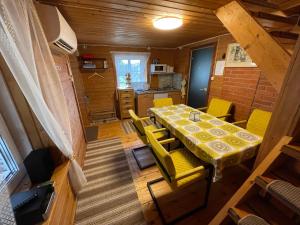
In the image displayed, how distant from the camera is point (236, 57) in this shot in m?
2.54

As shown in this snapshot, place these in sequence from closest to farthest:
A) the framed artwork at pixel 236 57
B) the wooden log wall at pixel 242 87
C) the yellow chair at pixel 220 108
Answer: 1. the wooden log wall at pixel 242 87
2. the framed artwork at pixel 236 57
3. the yellow chair at pixel 220 108

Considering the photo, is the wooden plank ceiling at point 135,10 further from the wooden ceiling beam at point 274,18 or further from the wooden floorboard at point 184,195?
the wooden floorboard at point 184,195

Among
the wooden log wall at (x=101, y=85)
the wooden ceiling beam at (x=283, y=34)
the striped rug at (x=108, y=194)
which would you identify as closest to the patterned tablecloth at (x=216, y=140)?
the striped rug at (x=108, y=194)

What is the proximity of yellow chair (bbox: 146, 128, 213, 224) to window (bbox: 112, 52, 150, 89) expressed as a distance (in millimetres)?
3235

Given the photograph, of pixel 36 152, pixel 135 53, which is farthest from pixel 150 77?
pixel 36 152

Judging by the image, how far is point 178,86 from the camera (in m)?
4.55

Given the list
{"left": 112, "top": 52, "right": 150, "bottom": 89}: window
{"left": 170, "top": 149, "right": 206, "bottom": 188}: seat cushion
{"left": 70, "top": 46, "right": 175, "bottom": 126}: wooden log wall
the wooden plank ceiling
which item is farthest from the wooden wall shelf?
{"left": 170, "top": 149, "right": 206, "bottom": 188}: seat cushion

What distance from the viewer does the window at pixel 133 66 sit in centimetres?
409

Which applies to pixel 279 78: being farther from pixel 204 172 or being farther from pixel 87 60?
pixel 87 60

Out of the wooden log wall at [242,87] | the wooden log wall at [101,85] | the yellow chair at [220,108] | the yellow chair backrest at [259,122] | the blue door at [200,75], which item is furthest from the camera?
the wooden log wall at [101,85]

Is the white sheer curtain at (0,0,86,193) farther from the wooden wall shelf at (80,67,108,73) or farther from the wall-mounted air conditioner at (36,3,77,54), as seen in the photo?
the wooden wall shelf at (80,67,108,73)

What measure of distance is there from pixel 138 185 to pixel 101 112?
9.72 ft

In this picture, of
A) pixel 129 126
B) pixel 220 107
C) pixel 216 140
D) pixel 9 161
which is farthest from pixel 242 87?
pixel 9 161

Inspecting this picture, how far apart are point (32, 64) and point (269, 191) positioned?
1703mm
